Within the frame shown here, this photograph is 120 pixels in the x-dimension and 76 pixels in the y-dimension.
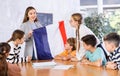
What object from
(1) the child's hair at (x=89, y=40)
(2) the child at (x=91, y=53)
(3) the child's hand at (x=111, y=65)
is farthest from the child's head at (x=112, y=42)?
(1) the child's hair at (x=89, y=40)

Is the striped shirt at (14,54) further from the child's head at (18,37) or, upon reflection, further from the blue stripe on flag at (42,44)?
the blue stripe on flag at (42,44)

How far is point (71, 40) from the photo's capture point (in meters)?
3.70

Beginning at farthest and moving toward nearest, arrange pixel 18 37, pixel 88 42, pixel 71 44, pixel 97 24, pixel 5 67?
1. pixel 97 24
2. pixel 71 44
3. pixel 18 37
4. pixel 88 42
5. pixel 5 67

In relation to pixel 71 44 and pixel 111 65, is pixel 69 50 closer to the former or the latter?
pixel 71 44

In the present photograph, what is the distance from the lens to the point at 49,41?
3.81 m

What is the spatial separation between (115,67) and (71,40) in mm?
1133

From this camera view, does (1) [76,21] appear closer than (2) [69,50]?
Yes

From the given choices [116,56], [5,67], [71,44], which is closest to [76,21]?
[71,44]

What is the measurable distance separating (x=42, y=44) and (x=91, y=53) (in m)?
0.81

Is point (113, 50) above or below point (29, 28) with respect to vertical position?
below

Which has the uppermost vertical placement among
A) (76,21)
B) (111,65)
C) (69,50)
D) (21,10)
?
(21,10)

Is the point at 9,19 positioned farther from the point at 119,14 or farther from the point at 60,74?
the point at 60,74


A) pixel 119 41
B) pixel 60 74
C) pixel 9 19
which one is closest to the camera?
pixel 60 74

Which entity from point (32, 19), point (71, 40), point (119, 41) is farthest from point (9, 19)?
point (119, 41)
